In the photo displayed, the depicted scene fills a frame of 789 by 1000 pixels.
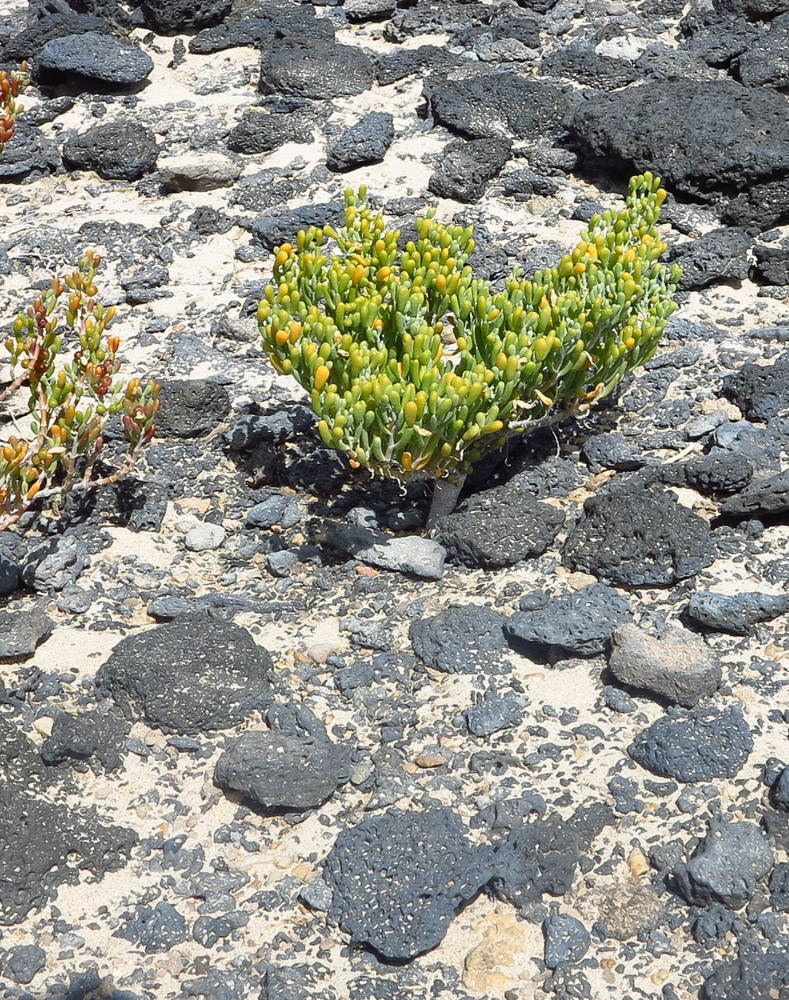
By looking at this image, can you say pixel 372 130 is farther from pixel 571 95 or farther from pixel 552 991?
pixel 552 991

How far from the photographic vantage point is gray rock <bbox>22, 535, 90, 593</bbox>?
479 cm

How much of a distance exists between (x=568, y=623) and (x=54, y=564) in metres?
2.22

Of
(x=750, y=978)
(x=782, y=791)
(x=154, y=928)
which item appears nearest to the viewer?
(x=750, y=978)

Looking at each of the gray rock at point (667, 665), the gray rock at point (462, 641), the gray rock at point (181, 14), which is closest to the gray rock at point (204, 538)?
the gray rock at point (462, 641)

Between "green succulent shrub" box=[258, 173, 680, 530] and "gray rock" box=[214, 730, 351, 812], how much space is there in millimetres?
1233

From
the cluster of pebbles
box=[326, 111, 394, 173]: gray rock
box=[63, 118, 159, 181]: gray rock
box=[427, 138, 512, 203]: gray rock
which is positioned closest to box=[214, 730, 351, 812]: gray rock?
the cluster of pebbles

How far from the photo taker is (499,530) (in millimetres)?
4793

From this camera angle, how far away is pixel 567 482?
5.23m

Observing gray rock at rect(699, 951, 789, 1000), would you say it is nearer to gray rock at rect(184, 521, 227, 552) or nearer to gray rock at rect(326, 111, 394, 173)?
gray rock at rect(184, 521, 227, 552)

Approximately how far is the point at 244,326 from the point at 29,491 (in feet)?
7.49

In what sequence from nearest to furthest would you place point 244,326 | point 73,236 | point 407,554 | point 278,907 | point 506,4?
point 278,907 < point 407,554 < point 244,326 < point 73,236 < point 506,4

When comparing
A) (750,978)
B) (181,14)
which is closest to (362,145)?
(181,14)

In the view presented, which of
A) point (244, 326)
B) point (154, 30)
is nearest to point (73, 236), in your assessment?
point (244, 326)

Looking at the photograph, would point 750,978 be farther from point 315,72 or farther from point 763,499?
point 315,72
